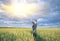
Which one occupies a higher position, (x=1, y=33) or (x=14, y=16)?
(x=14, y=16)

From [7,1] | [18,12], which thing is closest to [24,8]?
[18,12]

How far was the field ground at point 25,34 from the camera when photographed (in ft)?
6.70

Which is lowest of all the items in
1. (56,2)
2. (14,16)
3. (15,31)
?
(15,31)

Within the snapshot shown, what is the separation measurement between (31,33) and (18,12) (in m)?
0.34

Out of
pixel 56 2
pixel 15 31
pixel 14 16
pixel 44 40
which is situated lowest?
pixel 44 40

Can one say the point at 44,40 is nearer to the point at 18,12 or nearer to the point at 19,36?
the point at 19,36

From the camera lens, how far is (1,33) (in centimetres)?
206

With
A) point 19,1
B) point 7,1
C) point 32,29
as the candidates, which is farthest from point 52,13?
point 7,1

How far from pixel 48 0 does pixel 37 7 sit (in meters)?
0.18

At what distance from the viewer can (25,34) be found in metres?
2.04

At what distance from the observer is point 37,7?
2.09m

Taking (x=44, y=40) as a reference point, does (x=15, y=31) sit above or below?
above

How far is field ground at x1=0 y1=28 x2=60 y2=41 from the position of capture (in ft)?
6.70

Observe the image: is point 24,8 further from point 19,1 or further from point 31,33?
point 31,33
